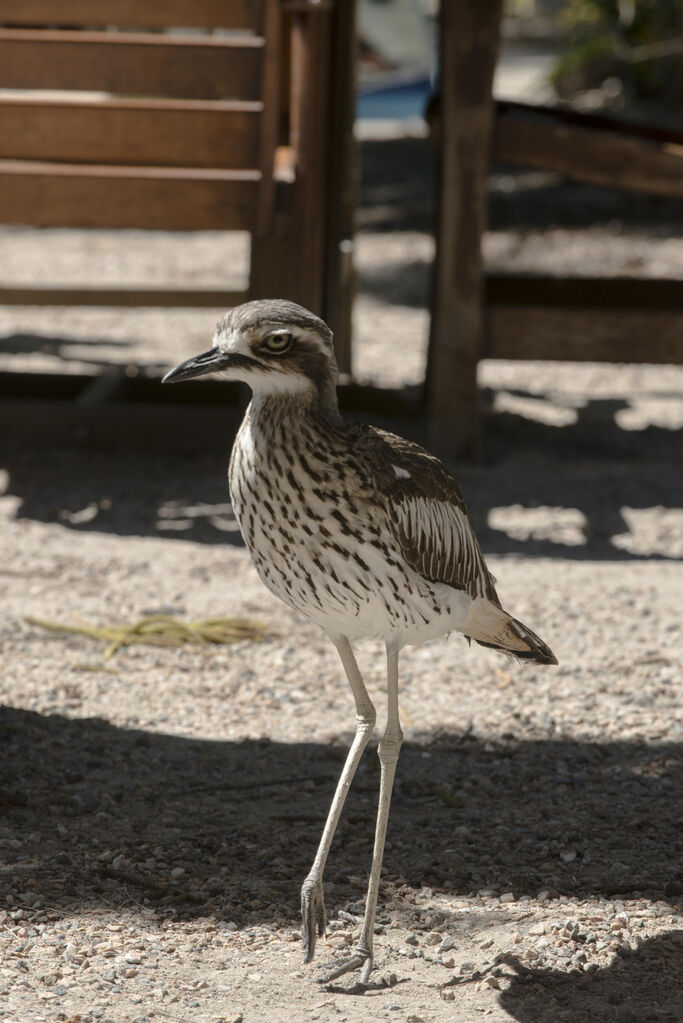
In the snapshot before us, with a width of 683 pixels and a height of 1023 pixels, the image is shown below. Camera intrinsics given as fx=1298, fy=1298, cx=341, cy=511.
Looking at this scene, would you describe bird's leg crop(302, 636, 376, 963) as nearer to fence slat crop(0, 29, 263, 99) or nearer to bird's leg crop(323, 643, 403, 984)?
bird's leg crop(323, 643, 403, 984)

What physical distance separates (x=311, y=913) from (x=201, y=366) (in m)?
1.31

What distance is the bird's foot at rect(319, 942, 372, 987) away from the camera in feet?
9.89

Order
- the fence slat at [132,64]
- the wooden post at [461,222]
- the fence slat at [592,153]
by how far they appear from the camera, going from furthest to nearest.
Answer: the fence slat at [592,153], the wooden post at [461,222], the fence slat at [132,64]

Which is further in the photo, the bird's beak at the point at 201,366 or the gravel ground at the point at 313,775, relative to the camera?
the gravel ground at the point at 313,775

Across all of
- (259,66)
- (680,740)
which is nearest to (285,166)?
(259,66)

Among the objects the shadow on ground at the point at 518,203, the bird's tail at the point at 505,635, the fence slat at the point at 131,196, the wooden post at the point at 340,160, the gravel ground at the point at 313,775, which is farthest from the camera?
the shadow on ground at the point at 518,203

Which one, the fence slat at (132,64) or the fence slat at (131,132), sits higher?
the fence slat at (132,64)

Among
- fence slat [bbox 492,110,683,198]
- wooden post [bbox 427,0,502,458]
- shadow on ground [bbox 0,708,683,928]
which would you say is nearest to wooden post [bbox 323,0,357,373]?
wooden post [bbox 427,0,502,458]

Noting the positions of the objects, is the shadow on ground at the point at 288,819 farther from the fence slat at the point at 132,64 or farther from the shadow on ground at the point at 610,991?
the fence slat at the point at 132,64

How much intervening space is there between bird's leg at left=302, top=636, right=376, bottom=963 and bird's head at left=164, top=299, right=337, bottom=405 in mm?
695

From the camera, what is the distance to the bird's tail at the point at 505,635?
351 cm

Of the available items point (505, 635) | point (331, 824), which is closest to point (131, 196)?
point (505, 635)

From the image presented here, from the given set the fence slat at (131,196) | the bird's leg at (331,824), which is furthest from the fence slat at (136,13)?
the bird's leg at (331,824)

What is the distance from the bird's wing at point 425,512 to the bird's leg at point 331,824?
1.08 ft
